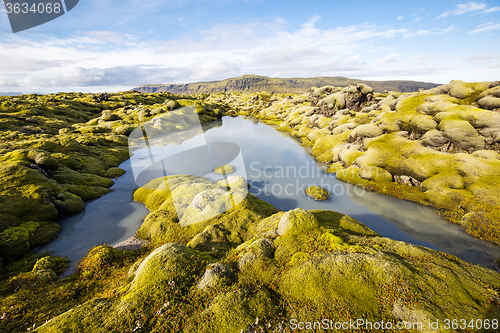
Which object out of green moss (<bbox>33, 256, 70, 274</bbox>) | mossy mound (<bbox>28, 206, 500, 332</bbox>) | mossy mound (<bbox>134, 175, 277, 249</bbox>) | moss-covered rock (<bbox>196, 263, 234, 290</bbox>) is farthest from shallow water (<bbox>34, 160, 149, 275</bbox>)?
moss-covered rock (<bbox>196, 263, 234, 290</bbox>)

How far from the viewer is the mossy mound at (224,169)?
48.7 m

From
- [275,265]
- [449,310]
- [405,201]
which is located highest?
[449,310]

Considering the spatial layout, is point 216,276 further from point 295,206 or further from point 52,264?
point 295,206

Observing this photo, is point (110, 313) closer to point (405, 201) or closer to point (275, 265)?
point (275, 265)

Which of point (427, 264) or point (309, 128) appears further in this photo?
point (309, 128)

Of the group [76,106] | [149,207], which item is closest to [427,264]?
[149,207]

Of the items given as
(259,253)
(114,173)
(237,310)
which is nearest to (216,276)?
(237,310)

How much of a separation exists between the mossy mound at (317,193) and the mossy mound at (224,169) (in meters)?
20.3

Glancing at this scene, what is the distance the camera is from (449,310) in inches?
368

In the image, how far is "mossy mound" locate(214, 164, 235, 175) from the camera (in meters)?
48.7

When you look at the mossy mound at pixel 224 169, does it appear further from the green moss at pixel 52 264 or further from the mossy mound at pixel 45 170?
the green moss at pixel 52 264

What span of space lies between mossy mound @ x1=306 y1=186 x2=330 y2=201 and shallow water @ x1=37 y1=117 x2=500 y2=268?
3.14 ft

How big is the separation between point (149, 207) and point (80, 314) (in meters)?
23.2

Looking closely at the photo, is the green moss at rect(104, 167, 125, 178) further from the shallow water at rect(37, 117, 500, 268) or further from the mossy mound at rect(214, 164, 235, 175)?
the mossy mound at rect(214, 164, 235, 175)
